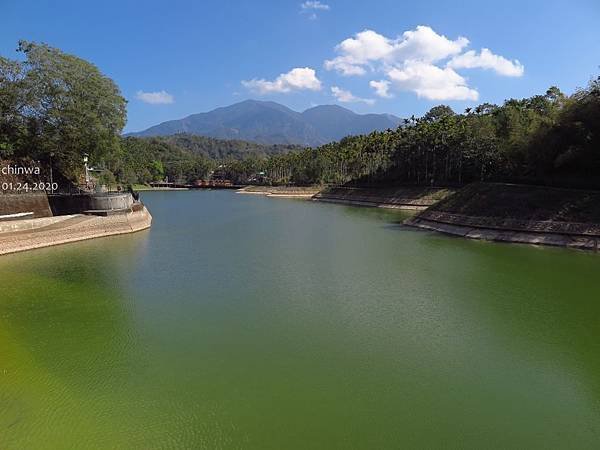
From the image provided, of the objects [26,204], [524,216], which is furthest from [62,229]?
[524,216]

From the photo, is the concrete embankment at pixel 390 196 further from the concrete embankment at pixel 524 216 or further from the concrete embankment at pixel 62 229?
the concrete embankment at pixel 62 229

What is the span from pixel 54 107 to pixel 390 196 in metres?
47.3

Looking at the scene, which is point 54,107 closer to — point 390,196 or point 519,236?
point 519,236

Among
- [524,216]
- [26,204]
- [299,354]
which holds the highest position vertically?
[26,204]

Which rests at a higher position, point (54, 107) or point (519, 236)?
point (54, 107)

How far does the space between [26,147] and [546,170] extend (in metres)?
48.6

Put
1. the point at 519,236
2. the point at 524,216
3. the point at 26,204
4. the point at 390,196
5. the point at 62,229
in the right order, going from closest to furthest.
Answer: the point at 519,236
the point at 62,229
the point at 524,216
the point at 26,204
the point at 390,196

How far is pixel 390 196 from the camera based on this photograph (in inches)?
2677

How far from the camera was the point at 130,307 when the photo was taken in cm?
1742

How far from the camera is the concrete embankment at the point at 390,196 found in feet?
196

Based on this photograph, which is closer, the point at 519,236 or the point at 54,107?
the point at 519,236

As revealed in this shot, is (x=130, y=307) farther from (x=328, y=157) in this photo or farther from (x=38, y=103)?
(x=328, y=157)

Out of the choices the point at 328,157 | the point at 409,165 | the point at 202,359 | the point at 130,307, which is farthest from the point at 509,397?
the point at 328,157

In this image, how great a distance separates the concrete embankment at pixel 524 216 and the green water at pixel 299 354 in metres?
5.09
